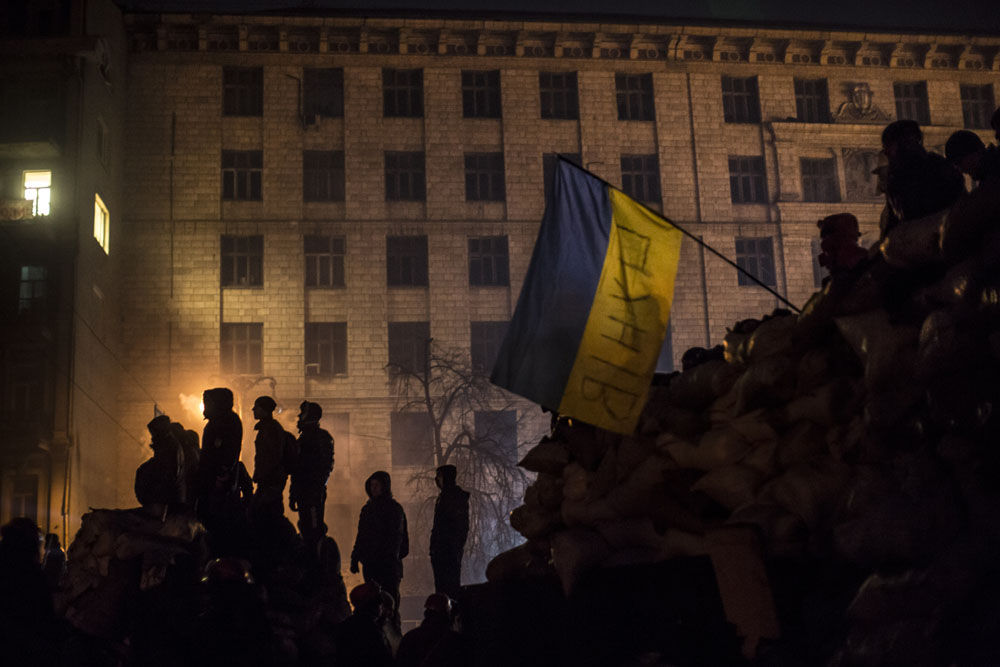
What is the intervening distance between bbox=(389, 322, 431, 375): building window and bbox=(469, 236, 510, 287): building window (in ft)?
6.40

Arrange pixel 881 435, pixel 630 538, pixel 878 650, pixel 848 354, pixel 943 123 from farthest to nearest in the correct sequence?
pixel 943 123 → pixel 630 538 → pixel 848 354 → pixel 881 435 → pixel 878 650

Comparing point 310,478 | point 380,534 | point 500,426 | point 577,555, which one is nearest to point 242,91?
point 500,426

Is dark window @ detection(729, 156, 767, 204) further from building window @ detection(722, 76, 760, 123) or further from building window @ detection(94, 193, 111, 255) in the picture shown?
building window @ detection(94, 193, 111, 255)

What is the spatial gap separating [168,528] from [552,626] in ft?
11.2

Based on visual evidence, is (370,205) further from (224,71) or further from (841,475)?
(841,475)

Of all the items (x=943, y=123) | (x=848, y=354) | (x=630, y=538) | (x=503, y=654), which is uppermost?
(x=943, y=123)

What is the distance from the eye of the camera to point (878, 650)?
10.9ft

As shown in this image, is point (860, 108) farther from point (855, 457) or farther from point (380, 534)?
point (855, 457)

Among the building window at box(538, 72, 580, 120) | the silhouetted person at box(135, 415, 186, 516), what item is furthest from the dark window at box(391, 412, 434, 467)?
the silhouetted person at box(135, 415, 186, 516)

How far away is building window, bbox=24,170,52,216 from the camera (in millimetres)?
24797

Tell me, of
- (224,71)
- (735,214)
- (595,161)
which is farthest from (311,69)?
(735,214)

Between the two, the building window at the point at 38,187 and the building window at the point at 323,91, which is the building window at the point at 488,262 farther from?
the building window at the point at 38,187

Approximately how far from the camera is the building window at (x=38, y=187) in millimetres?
24797

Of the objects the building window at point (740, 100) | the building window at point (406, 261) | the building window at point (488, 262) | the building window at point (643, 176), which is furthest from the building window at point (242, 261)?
the building window at point (740, 100)
